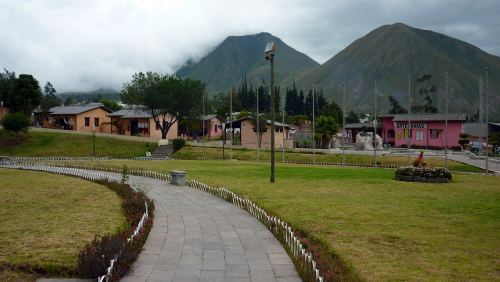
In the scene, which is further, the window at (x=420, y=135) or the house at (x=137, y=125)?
the house at (x=137, y=125)

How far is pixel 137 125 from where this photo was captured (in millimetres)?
84562

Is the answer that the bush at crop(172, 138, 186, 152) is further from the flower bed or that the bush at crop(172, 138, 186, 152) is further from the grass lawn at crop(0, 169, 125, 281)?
the grass lawn at crop(0, 169, 125, 281)

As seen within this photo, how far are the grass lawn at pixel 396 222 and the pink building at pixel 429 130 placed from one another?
3931 centimetres

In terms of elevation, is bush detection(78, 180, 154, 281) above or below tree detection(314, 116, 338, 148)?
below

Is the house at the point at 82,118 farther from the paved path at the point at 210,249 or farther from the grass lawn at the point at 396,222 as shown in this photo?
the paved path at the point at 210,249

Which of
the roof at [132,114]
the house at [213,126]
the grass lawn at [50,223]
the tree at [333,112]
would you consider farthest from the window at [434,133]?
the grass lawn at [50,223]

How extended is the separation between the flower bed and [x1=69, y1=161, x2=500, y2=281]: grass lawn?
1.54 meters

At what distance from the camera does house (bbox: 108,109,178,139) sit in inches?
3228

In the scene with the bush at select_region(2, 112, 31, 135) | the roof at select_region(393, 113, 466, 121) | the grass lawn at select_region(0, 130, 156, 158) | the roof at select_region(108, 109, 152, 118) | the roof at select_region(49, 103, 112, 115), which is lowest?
the grass lawn at select_region(0, 130, 156, 158)

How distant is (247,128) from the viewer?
70.1 metres

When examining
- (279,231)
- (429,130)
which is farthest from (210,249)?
(429,130)

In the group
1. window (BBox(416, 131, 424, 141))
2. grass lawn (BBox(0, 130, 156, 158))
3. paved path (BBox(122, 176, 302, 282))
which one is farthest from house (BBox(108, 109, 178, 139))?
paved path (BBox(122, 176, 302, 282))

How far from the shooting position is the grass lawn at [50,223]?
10.5 meters

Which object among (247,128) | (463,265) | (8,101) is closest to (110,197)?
(463,265)
